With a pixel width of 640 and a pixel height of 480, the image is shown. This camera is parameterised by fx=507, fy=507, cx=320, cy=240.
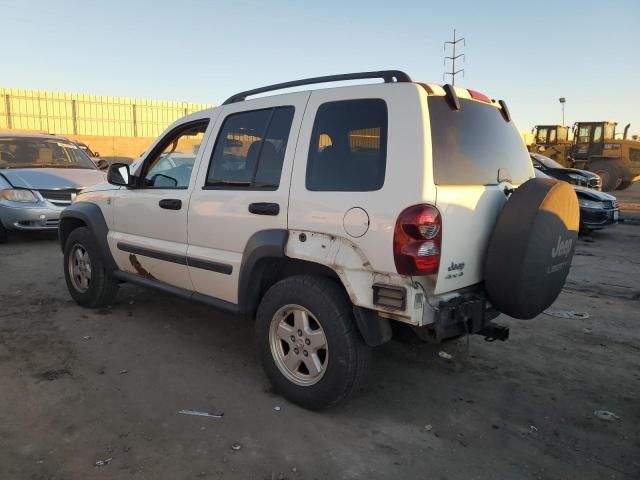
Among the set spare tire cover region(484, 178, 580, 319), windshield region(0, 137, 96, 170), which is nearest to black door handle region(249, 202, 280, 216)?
spare tire cover region(484, 178, 580, 319)

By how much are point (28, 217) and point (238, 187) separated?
19.9ft

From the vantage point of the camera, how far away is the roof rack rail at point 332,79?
2.95 m

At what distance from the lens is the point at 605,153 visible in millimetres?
21219

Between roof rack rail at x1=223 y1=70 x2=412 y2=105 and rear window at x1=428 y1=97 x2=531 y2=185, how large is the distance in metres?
0.24

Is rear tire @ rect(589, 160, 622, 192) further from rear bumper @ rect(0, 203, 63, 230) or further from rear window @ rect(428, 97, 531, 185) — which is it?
rear bumper @ rect(0, 203, 63, 230)

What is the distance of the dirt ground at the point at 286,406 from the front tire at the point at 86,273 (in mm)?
165

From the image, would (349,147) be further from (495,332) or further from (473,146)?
(495,332)

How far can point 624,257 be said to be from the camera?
8.41 meters

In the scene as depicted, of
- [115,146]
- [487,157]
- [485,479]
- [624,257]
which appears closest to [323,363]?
[485,479]

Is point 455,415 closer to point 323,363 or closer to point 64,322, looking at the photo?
point 323,363

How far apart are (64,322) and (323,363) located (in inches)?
113

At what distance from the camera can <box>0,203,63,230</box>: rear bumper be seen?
804 centimetres

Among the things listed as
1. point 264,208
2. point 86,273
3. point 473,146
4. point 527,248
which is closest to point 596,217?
point 473,146

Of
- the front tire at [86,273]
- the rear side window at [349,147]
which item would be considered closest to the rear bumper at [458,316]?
the rear side window at [349,147]
